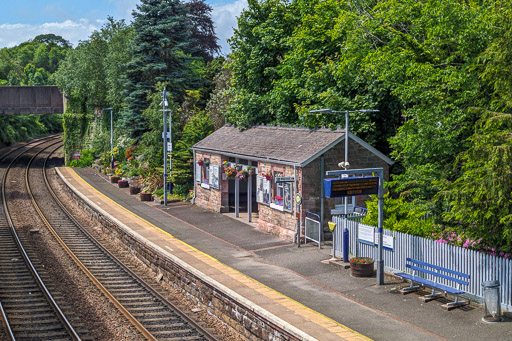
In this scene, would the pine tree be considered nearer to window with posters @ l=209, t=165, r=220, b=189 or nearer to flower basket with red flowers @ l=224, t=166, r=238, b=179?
window with posters @ l=209, t=165, r=220, b=189

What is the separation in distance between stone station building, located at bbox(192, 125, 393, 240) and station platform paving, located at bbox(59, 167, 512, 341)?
3.99 ft

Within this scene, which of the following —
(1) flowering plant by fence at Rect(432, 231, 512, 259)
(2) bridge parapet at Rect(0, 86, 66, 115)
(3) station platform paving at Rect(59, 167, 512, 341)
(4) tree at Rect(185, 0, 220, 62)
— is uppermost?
(4) tree at Rect(185, 0, 220, 62)

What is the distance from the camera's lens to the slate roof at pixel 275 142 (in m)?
22.3

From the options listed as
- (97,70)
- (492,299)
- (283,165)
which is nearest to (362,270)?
(492,299)

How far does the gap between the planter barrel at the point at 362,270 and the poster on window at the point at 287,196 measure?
5.42 meters

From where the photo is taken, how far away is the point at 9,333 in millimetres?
14984

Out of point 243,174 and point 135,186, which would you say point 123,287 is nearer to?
point 243,174

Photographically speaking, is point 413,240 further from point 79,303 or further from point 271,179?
point 79,303

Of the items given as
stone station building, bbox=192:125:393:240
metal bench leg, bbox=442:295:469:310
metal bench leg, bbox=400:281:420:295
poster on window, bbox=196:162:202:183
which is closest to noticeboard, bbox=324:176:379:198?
metal bench leg, bbox=400:281:420:295

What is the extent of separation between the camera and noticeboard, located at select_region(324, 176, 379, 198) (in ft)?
53.2

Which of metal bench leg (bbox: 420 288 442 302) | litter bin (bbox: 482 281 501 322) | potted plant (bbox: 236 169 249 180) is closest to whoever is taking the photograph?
litter bin (bbox: 482 281 501 322)

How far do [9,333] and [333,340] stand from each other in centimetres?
836

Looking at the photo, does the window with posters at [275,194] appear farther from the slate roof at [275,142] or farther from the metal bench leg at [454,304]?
the metal bench leg at [454,304]

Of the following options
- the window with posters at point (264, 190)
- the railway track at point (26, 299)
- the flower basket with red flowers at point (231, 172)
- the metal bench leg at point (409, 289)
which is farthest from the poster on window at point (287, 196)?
the railway track at point (26, 299)
